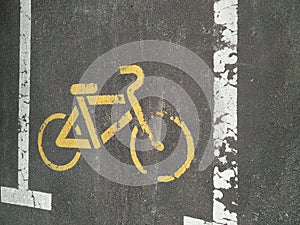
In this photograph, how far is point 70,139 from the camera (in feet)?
13.0

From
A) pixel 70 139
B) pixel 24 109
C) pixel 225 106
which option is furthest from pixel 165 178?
pixel 24 109

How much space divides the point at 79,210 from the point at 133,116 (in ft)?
3.26

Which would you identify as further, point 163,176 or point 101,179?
point 101,179

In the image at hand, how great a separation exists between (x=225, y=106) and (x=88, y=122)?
49.2 inches

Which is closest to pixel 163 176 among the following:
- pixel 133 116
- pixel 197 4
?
pixel 133 116

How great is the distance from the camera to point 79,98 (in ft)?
12.8

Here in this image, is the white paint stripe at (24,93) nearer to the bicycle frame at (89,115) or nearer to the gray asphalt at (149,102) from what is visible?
the gray asphalt at (149,102)

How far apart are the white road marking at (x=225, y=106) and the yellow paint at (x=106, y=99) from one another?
83 centimetres

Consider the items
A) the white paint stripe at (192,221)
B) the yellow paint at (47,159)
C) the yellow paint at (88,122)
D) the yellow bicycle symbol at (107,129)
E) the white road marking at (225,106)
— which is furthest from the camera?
the yellow paint at (47,159)

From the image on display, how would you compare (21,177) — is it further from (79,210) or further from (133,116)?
(133,116)

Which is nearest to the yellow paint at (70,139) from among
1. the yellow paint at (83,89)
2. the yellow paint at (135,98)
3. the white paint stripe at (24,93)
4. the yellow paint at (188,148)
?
the yellow paint at (83,89)

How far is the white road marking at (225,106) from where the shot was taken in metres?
3.20

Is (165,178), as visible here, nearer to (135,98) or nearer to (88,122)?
(135,98)

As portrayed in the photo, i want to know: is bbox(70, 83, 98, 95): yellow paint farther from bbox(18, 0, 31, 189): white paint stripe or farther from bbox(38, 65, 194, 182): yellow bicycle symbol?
bbox(18, 0, 31, 189): white paint stripe
